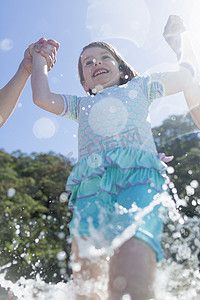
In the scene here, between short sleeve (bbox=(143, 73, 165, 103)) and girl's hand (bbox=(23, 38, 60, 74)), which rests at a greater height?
girl's hand (bbox=(23, 38, 60, 74))

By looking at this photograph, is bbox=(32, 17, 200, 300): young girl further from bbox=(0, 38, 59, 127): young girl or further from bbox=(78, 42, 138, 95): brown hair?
bbox=(0, 38, 59, 127): young girl

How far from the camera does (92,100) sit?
245 cm

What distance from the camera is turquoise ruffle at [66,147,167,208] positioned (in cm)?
192

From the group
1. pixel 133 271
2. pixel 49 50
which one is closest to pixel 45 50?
pixel 49 50

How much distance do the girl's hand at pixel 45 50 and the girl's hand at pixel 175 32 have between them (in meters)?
0.94

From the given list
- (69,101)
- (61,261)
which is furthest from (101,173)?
(61,261)

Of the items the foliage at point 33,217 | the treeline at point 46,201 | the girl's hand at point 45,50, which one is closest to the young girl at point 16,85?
the girl's hand at point 45,50

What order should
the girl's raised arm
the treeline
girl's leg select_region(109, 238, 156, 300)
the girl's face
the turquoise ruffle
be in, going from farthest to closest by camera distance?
the treeline < the girl's face < the girl's raised arm < the turquoise ruffle < girl's leg select_region(109, 238, 156, 300)

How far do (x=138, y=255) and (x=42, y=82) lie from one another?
4.68ft

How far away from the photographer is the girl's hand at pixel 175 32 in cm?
257

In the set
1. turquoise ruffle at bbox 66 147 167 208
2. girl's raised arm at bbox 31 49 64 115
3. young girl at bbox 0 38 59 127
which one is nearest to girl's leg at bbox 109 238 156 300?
turquoise ruffle at bbox 66 147 167 208

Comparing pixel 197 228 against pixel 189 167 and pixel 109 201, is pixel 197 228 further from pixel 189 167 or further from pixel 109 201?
pixel 189 167

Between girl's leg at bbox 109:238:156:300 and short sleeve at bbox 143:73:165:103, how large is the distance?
1226 mm

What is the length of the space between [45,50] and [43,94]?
0.55 m
